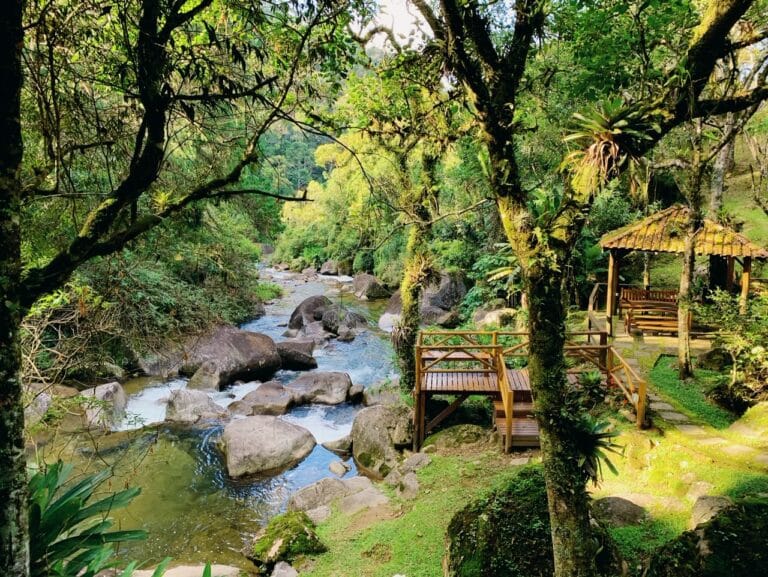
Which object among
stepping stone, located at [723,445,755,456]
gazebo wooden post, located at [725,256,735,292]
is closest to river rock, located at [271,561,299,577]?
stepping stone, located at [723,445,755,456]

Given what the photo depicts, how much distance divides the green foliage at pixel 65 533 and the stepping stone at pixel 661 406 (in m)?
7.39

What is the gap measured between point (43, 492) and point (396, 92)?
263 inches

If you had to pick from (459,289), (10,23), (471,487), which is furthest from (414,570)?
(459,289)

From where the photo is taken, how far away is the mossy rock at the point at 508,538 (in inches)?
161

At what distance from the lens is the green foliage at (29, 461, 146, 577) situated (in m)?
3.15

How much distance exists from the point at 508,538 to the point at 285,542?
127 inches

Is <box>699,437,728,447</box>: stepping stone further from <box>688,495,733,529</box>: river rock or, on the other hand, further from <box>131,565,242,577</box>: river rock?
<box>131,565,242,577</box>: river rock

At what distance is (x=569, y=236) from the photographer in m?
3.57

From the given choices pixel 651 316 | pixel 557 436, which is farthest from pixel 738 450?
pixel 651 316

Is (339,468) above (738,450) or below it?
below

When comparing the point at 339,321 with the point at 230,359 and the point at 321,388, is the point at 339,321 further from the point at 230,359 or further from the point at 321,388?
the point at 321,388

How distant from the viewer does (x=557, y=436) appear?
355cm

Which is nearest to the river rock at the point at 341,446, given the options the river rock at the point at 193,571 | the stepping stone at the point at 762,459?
the river rock at the point at 193,571

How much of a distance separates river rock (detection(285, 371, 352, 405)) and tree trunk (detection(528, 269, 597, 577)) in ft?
28.6
